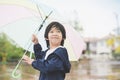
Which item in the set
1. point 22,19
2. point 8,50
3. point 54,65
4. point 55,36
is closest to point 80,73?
point 22,19

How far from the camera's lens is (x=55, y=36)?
4031 mm

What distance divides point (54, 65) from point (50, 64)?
0.13ft

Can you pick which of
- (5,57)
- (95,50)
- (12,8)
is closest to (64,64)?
(12,8)

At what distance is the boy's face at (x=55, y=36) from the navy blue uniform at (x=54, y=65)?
111mm

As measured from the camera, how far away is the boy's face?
404 cm

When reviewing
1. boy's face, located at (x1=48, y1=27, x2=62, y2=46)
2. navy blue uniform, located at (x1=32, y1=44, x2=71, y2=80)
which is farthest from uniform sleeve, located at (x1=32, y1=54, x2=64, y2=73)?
boy's face, located at (x1=48, y1=27, x2=62, y2=46)

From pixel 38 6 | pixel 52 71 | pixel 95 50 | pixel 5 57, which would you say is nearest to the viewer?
pixel 52 71

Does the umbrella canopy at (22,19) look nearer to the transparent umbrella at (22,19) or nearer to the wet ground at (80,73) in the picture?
the transparent umbrella at (22,19)

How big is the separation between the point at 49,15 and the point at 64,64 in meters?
0.72

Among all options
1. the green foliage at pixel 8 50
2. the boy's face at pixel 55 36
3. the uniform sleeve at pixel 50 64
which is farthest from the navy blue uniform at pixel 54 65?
the green foliage at pixel 8 50

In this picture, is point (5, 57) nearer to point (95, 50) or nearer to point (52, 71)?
point (52, 71)

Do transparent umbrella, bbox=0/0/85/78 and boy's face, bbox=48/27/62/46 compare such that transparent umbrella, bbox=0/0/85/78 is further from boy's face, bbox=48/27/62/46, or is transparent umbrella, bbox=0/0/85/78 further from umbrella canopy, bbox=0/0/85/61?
boy's face, bbox=48/27/62/46

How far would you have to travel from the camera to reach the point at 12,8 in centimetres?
443

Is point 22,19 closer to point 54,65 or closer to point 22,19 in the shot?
point 22,19
